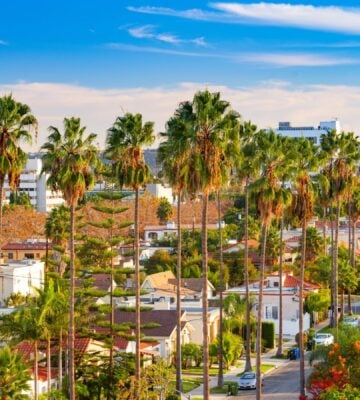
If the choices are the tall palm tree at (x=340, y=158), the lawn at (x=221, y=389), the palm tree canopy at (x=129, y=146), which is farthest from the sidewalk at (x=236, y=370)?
the palm tree canopy at (x=129, y=146)

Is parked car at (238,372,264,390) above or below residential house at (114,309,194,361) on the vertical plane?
below

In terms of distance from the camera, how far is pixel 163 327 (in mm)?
80562

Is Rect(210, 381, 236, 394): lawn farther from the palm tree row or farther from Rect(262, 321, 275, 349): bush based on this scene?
Rect(262, 321, 275, 349): bush

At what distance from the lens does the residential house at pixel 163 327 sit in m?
78.9

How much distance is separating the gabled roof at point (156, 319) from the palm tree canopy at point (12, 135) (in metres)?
22.6

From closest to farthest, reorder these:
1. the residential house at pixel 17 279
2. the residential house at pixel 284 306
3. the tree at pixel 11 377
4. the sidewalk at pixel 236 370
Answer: the tree at pixel 11 377
the sidewalk at pixel 236 370
the residential house at pixel 17 279
the residential house at pixel 284 306

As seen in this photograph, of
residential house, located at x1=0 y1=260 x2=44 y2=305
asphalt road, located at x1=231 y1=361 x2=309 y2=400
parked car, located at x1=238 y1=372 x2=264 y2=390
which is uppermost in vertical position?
residential house, located at x1=0 y1=260 x2=44 y2=305

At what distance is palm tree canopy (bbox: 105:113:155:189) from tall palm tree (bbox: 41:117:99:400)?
3013 millimetres

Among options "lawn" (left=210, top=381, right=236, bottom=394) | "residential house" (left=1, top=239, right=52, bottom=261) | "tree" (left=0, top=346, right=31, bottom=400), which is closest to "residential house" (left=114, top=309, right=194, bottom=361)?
"lawn" (left=210, top=381, right=236, bottom=394)

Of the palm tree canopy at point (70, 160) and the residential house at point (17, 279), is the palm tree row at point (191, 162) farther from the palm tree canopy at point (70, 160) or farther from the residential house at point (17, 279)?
the residential house at point (17, 279)

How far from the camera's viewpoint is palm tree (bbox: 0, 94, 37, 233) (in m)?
58.1

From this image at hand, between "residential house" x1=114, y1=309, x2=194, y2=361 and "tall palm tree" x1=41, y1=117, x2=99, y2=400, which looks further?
"residential house" x1=114, y1=309, x2=194, y2=361

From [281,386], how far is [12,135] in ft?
88.2

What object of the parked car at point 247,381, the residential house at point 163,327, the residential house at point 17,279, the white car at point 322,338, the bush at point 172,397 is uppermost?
the residential house at point 17,279
